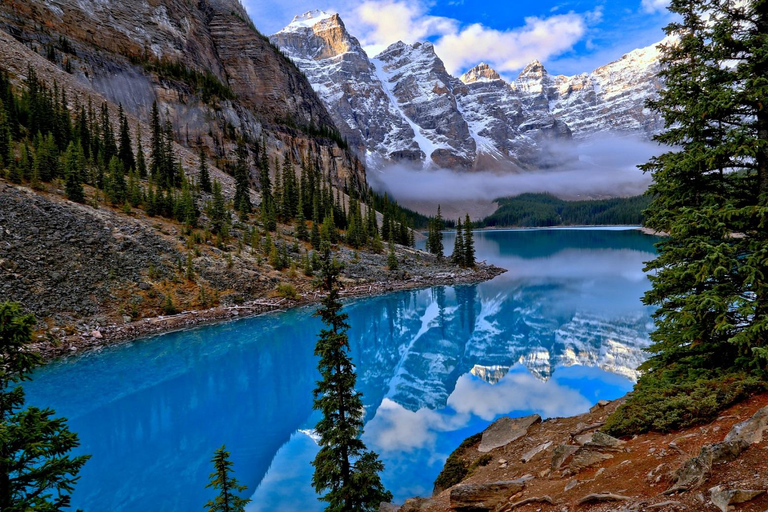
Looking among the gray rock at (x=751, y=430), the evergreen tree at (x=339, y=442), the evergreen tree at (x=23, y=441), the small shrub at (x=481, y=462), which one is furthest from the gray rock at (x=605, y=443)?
the evergreen tree at (x=23, y=441)

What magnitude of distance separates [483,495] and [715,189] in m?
10.2

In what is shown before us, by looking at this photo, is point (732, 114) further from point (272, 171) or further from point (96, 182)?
point (272, 171)

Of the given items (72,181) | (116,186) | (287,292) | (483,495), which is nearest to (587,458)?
(483,495)

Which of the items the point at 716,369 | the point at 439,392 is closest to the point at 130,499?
the point at 439,392

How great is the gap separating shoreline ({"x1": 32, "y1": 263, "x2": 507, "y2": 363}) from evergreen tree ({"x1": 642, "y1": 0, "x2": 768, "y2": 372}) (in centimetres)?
1178

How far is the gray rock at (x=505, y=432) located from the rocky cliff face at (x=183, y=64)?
10195 centimetres

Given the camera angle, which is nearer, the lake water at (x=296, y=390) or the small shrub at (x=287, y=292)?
the lake water at (x=296, y=390)

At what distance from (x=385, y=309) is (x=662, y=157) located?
38945 mm

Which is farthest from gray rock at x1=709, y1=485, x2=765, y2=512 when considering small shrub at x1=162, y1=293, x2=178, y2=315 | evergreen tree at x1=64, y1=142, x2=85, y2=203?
evergreen tree at x1=64, y1=142, x2=85, y2=203

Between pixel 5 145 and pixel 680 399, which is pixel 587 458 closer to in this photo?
pixel 680 399

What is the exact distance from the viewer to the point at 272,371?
2878cm

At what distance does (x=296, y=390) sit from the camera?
25.9 m

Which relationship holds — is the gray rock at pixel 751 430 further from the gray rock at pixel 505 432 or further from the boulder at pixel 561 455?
the gray rock at pixel 505 432

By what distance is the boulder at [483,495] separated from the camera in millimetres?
8578
